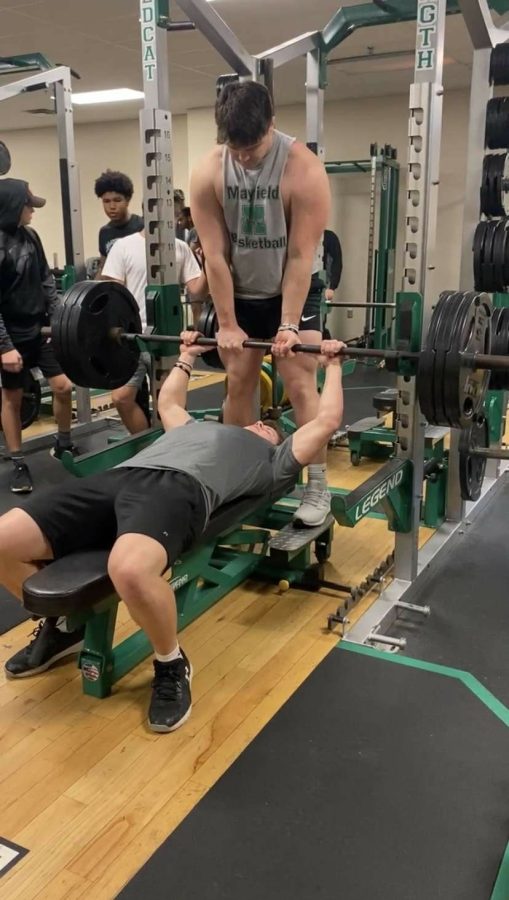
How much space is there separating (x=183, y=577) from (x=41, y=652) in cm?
44

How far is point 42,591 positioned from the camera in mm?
1680

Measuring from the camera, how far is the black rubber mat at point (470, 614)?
2127 millimetres

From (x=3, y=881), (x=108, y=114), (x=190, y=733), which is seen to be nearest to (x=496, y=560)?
(x=190, y=733)

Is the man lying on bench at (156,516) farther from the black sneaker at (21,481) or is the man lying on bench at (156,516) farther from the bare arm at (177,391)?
the black sneaker at (21,481)

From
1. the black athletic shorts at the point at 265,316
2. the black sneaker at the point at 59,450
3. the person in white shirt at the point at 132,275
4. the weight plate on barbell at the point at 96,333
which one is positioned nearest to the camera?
the weight plate on barbell at the point at 96,333

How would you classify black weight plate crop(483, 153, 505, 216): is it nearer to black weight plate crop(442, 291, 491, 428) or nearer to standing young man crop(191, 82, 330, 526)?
standing young man crop(191, 82, 330, 526)

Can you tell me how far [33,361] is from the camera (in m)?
3.91

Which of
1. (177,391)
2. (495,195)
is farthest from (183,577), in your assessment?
(495,195)

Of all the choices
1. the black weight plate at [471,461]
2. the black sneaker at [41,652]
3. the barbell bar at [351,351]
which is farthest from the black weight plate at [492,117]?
the black sneaker at [41,652]

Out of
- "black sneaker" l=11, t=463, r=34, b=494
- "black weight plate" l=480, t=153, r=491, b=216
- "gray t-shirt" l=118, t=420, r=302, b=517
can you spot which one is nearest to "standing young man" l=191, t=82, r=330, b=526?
"gray t-shirt" l=118, t=420, r=302, b=517

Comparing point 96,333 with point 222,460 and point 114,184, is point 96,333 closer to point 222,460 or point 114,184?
point 222,460

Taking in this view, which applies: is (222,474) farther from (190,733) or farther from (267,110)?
(267,110)

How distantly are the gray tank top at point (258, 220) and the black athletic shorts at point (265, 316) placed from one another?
0.04 meters

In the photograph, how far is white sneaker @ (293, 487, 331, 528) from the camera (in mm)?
2582
